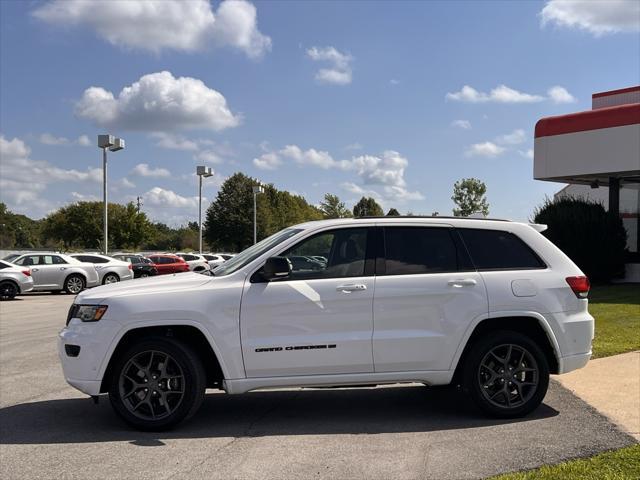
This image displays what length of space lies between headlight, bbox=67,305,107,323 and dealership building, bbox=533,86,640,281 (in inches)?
750

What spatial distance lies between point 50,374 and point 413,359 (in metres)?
4.92

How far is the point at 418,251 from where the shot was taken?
581cm

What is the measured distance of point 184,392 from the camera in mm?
5352

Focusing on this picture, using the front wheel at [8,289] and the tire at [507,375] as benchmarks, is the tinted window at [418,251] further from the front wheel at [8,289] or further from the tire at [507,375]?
the front wheel at [8,289]

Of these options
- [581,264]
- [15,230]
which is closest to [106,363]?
[581,264]

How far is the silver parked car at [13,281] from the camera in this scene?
20.2 m

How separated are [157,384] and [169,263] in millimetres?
28462

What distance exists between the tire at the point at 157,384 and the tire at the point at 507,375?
243 cm

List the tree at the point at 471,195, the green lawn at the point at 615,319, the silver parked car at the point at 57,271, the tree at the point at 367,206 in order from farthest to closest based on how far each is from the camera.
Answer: the tree at the point at 367,206
the tree at the point at 471,195
the silver parked car at the point at 57,271
the green lawn at the point at 615,319

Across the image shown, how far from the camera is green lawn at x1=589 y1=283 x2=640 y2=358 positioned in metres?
9.08

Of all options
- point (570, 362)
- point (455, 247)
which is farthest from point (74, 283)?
point (570, 362)

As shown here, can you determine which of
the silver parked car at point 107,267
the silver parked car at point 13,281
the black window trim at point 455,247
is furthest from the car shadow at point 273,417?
the silver parked car at point 107,267

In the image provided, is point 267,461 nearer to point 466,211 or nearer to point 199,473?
point 199,473

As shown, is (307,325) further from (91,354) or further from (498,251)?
(498,251)
